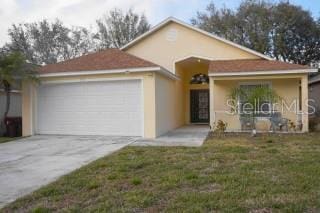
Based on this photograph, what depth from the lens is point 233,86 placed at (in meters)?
17.5

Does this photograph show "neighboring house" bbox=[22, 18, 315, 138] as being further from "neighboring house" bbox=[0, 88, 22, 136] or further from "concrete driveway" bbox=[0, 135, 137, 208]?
"neighboring house" bbox=[0, 88, 22, 136]

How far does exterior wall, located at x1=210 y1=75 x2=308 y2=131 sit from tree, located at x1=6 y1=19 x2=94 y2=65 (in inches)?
885

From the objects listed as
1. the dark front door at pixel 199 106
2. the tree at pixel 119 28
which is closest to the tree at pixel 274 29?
the tree at pixel 119 28

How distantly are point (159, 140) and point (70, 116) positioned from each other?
4394 millimetres

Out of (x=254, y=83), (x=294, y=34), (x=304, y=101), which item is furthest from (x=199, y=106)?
(x=294, y=34)

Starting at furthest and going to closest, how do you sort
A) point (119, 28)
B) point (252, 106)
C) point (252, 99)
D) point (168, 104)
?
1. point (119, 28)
2. point (168, 104)
3. point (252, 106)
4. point (252, 99)

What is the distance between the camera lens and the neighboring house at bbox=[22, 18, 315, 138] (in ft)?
46.0

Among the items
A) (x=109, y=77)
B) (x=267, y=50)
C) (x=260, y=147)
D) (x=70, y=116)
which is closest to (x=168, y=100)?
(x=109, y=77)

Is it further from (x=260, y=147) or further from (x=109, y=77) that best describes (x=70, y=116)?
(x=260, y=147)

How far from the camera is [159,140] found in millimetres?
12812

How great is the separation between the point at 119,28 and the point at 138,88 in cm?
2385

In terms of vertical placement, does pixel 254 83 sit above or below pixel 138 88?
above

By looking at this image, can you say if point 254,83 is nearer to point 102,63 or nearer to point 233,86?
point 233,86

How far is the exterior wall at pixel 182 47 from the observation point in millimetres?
19031
